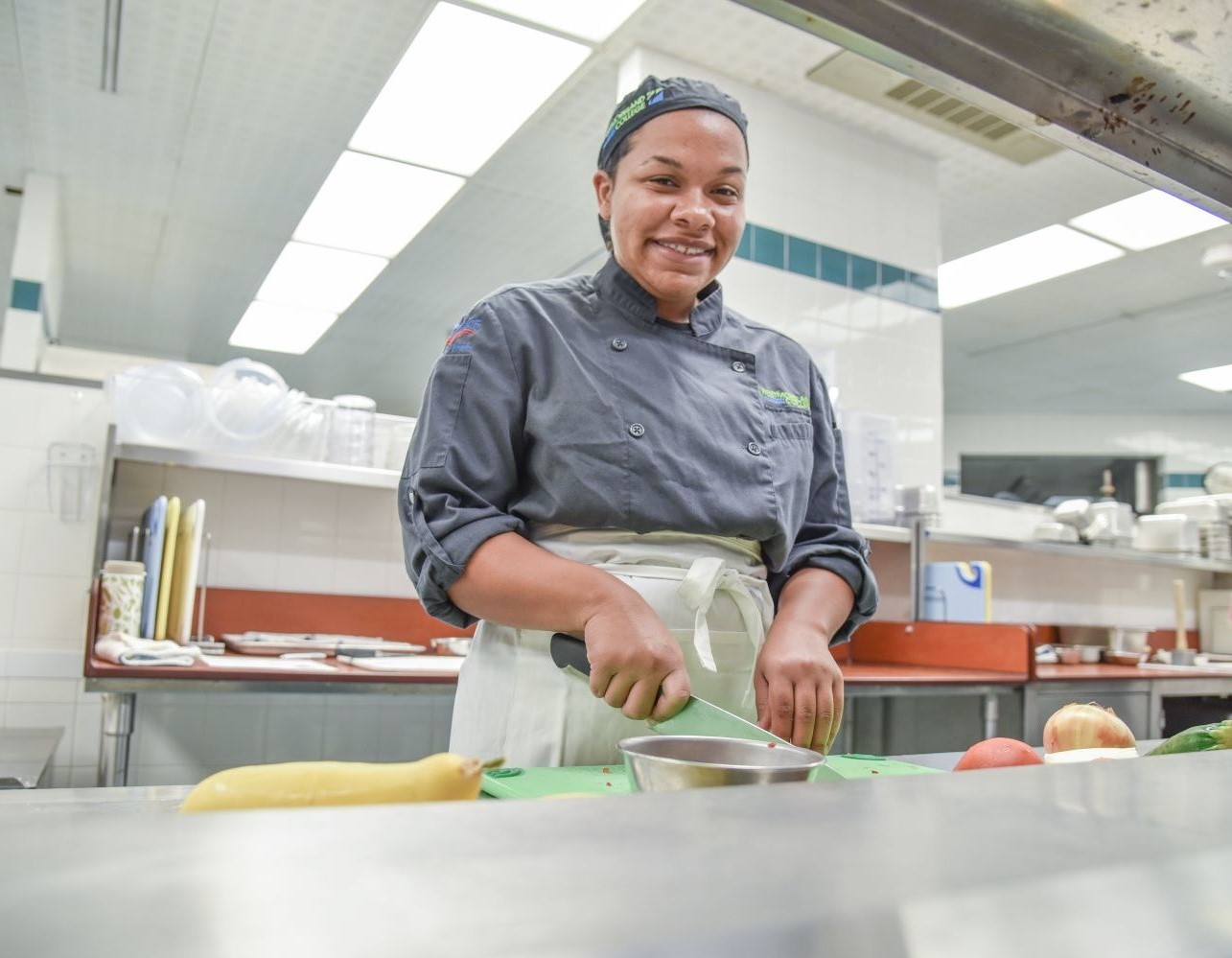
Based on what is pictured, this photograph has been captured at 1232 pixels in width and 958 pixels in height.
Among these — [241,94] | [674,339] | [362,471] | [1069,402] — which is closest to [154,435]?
[362,471]

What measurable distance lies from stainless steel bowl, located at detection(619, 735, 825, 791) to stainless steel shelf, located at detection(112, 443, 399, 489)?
96.0 inches

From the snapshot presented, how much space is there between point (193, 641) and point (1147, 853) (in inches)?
118

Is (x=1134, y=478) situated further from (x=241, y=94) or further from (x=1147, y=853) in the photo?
(x=1147, y=853)

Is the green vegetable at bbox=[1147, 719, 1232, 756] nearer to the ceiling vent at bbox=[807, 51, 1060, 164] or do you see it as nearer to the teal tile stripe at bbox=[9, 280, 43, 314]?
the ceiling vent at bbox=[807, 51, 1060, 164]

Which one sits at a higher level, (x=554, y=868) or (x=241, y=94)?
(x=241, y=94)

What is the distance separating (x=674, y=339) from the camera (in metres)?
1.33

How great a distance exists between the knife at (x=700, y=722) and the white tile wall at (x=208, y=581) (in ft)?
7.29

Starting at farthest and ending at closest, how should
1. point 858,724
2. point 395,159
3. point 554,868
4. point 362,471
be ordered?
point 395,159
point 858,724
point 362,471
point 554,868

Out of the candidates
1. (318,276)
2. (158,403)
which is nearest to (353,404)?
(158,403)

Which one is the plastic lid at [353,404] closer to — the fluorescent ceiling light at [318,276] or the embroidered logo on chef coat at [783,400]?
the embroidered logo on chef coat at [783,400]

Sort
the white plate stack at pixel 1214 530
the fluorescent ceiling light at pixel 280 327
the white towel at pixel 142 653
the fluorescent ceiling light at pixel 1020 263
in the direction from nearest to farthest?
1. the white towel at pixel 142 653
2. the fluorescent ceiling light at pixel 1020 263
3. the white plate stack at pixel 1214 530
4. the fluorescent ceiling light at pixel 280 327

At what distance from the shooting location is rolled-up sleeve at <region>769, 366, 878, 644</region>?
1326 millimetres

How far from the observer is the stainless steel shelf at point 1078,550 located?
4.04 m

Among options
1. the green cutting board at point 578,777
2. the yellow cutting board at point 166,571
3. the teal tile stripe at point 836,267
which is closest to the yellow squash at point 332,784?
the green cutting board at point 578,777
